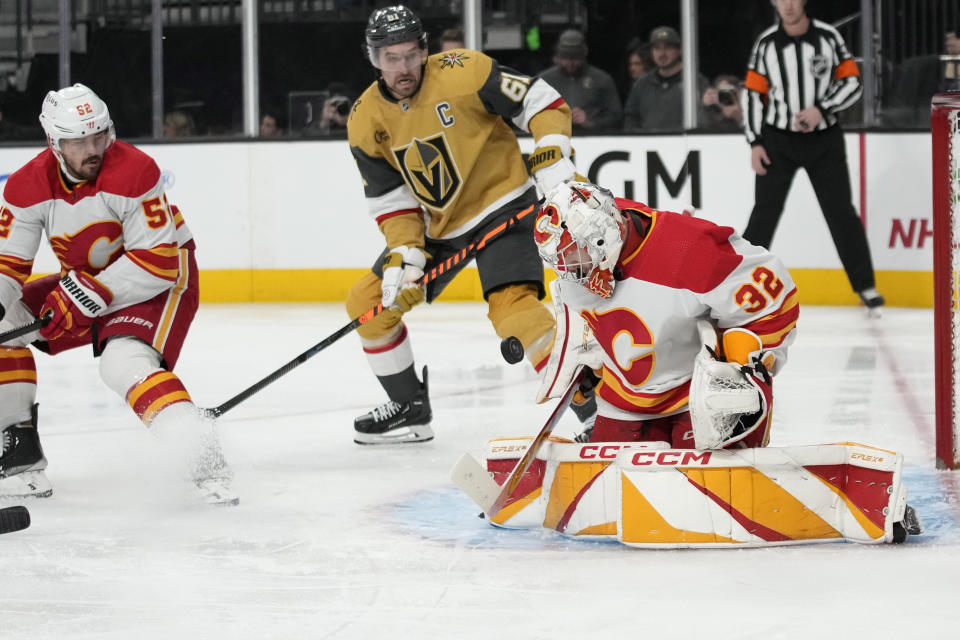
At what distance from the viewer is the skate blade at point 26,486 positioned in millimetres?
3197

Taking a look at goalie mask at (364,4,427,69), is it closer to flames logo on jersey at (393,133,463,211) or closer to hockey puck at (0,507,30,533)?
flames logo on jersey at (393,133,463,211)

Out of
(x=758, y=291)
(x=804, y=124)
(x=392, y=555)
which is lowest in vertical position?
(x=392, y=555)

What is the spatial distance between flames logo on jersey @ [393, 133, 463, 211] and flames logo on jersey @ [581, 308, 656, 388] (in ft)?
3.49

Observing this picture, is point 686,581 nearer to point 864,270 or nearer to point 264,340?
point 264,340

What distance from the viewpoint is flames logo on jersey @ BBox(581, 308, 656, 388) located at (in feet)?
8.66

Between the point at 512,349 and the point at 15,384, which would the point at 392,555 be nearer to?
the point at 512,349

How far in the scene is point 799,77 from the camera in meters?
6.34

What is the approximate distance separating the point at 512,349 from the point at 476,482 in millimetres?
803

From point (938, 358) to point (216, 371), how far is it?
279cm

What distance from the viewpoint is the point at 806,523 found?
2.51 meters

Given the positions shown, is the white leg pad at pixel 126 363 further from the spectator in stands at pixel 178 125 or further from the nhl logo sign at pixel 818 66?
the spectator in stands at pixel 178 125

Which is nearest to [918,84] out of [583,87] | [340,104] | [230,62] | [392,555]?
[583,87]

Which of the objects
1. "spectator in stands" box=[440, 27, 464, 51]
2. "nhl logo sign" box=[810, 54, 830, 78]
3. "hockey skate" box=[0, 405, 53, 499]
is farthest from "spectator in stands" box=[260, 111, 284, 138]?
"hockey skate" box=[0, 405, 53, 499]

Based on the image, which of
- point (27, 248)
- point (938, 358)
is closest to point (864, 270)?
point (938, 358)
